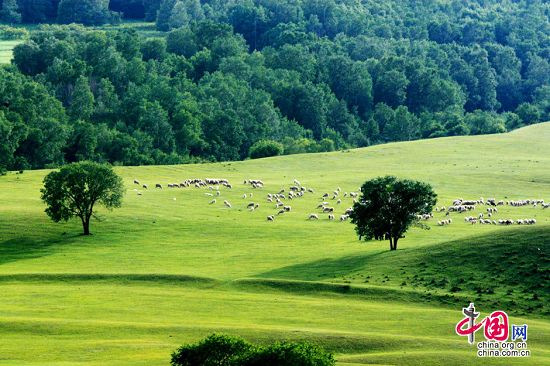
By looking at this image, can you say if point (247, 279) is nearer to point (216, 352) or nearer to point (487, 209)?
point (216, 352)

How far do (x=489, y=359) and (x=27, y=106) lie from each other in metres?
110

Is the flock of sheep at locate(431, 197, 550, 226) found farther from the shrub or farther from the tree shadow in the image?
the shrub

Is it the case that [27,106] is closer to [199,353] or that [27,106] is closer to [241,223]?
[241,223]

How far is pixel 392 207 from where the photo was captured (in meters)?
90.6

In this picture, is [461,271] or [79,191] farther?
[79,191]

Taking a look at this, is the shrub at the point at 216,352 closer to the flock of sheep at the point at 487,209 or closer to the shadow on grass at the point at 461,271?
the shadow on grass at the point at 461,271

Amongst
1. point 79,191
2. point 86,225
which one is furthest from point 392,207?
point 79,191

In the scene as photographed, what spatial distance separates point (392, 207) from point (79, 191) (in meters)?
27.4

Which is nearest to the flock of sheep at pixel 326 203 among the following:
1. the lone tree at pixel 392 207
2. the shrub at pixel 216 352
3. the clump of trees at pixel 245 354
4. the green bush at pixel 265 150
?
the lone tree at pixel 392 207

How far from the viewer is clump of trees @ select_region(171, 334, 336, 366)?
50031 mm

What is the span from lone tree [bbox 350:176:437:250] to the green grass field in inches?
65.0

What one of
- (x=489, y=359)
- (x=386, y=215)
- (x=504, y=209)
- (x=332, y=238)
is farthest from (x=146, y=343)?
(x=504, y=209)

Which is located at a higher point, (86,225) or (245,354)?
(86,225)

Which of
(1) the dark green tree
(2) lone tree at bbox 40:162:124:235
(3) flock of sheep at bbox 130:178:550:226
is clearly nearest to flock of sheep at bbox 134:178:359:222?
(3) flock of sheep at bbox 130:178:550:226
